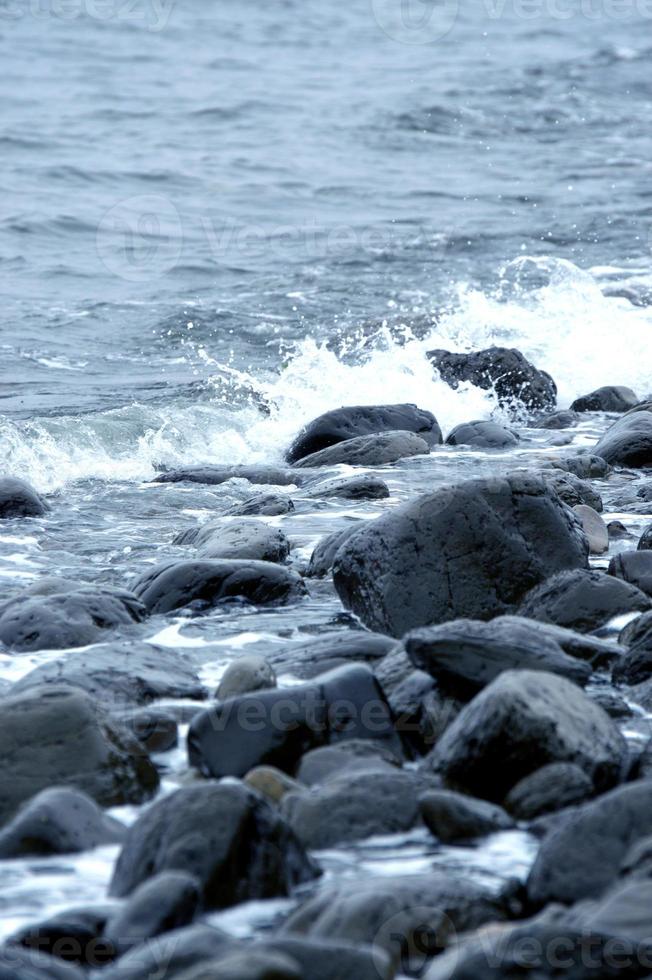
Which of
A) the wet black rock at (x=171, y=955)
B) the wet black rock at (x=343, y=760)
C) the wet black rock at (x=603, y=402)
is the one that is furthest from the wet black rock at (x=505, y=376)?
the wet black rock at (x=171, y=955)

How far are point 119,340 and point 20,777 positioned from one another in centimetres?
861

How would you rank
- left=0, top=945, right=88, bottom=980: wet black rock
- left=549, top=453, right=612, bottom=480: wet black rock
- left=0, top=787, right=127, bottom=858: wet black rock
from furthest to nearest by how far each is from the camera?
left=549, top=453, right=612, bottom=480: wet black rock < left=0, top=787, right=127, bottom=858: wet black rock < left=0, top=945, right=88, bottom=980: wet black rock

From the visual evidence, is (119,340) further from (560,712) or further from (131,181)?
(560,712)

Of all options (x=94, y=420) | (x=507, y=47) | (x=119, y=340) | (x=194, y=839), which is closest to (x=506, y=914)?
(x=194, y=839)

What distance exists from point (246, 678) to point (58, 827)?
112 cm

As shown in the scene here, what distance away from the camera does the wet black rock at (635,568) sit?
18.9ft

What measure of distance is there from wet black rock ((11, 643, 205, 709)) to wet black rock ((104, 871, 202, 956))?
1388mm

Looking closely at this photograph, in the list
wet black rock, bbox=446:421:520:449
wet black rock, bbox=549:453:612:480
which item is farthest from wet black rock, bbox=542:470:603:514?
wet black rock, bbox=446:421:520:449

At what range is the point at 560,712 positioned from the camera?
391cm

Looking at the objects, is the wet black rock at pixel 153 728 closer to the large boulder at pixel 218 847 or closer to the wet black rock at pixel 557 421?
the large boulder at pixel 218 847

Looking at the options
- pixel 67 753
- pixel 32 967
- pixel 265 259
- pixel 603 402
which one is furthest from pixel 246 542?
pixel 265 259

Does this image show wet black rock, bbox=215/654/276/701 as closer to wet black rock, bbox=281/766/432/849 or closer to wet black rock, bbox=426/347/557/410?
wet black rock, bbox=281/766/432/849

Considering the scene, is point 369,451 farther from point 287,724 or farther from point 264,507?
point 287,724

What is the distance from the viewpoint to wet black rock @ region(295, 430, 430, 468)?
8.84 metres
